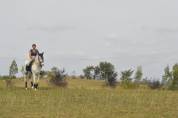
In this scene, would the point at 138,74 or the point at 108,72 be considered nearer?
the point at 138,74

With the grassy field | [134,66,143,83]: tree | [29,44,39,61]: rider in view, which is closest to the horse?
[29,44,39,61]: rider

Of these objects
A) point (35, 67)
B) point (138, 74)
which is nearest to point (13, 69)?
point (138, 74)

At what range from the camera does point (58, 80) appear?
82438 mm

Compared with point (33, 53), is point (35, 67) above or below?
below

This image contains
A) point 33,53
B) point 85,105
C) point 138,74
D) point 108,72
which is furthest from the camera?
point 108,72

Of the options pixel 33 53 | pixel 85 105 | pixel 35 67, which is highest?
pixel 33 53

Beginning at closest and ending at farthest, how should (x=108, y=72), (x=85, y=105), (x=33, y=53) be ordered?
(x=85, y=105) < (x=33, y=53) < (x=108, y=72)

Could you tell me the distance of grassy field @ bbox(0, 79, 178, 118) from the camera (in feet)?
78.6

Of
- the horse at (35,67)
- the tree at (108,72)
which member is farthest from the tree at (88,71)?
the horse at (35,67)

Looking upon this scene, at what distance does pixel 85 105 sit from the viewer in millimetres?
26578

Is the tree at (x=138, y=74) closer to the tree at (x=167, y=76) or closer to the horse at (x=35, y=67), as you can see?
the tree at (x=167, y=76)

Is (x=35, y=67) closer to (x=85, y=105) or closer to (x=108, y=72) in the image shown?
(x=85, y=105)

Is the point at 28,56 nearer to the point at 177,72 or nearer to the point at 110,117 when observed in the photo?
the point at 110,117

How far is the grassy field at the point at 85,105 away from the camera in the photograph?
78.6 feet
